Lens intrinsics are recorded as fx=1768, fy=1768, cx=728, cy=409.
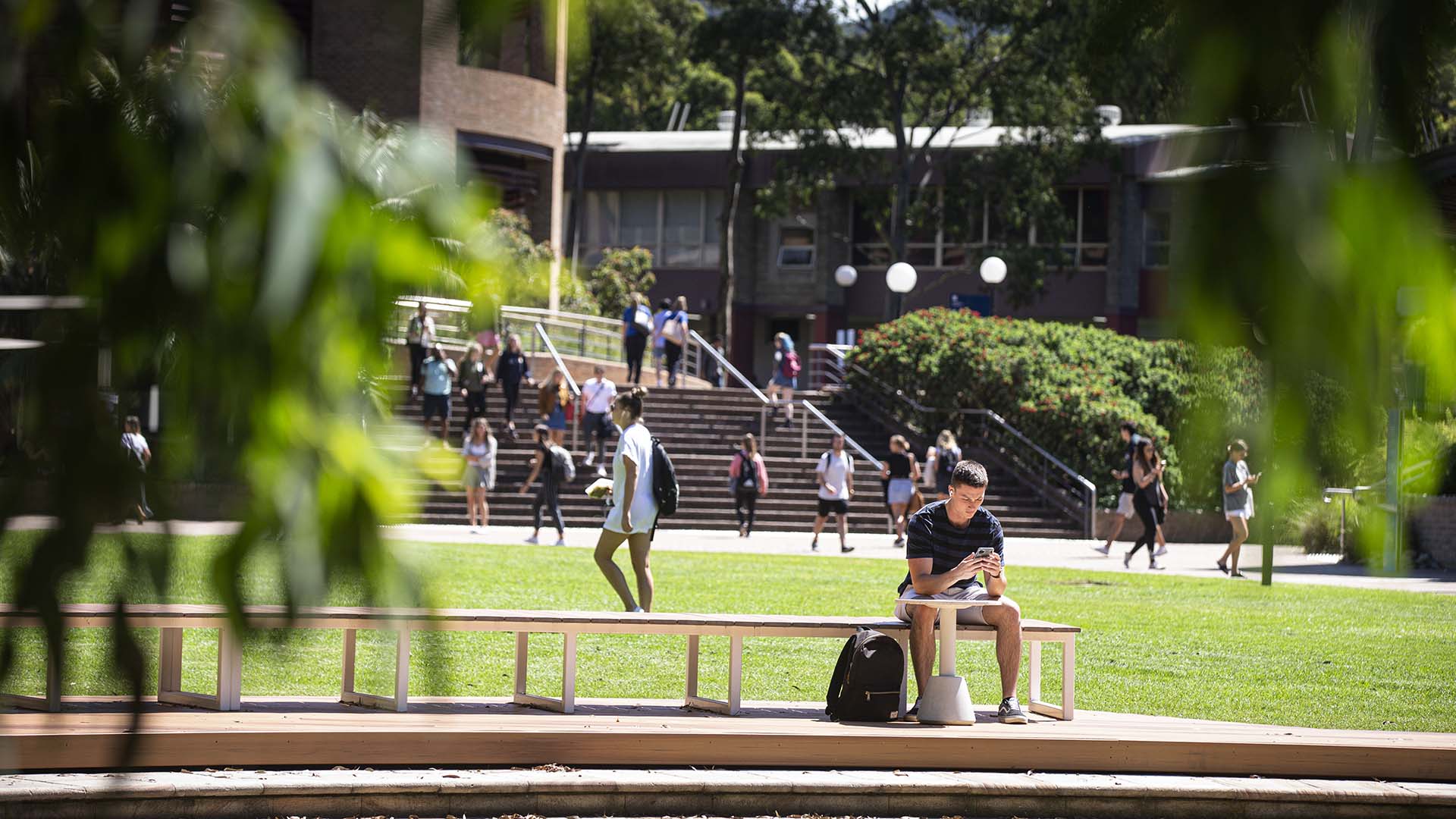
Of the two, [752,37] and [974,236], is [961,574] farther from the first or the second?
[974,236]

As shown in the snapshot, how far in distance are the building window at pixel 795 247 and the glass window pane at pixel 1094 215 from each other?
9.07 meters

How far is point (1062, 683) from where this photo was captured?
Answer: 29.5 ft

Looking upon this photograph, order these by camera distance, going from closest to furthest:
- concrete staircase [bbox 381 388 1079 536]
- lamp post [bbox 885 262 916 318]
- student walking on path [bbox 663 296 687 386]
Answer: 1. concrete staircase [bbox 381 388 1079 536]
2. student walking on path [bbox 663 296 687 386]
3. lamp post [bbox 885 262 916 318]

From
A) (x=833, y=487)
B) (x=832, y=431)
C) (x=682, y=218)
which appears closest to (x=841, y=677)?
(x=833, y=487)

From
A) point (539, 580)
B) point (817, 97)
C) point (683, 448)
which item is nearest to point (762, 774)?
point (539, 580)

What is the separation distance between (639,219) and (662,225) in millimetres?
892

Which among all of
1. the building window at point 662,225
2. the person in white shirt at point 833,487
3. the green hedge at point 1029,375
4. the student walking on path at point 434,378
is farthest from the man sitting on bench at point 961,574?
the building window at point 662,225

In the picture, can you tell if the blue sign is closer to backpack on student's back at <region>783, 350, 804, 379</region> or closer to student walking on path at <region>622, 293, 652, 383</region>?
backpack on student's back at <region>783, 350, 804, 379</region>

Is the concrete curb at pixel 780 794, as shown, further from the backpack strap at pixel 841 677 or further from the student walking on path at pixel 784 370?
the student walking on path at pixel 784 370

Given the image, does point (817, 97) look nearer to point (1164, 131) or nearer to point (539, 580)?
point (539, 580)

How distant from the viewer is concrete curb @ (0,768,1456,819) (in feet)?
22.1

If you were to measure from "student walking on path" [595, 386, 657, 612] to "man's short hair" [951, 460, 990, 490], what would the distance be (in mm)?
3686

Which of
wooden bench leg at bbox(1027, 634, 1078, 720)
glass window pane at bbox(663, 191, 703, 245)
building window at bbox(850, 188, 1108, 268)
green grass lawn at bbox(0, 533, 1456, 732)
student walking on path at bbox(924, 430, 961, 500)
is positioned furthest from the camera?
glass window pane at bbox(663, 191, 703, 245)

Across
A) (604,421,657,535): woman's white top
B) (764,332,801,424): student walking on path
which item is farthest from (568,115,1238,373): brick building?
(604,421,657,535): woman's white top
